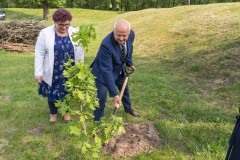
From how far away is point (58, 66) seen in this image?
5.16 meters

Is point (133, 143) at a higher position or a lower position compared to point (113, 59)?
lower

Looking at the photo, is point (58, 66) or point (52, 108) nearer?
point (58, 66)

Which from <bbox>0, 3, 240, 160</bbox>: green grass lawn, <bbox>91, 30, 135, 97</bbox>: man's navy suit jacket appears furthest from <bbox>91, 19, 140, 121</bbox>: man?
<bbox>0, 3, 240, 160</bbox>: green grass lawn

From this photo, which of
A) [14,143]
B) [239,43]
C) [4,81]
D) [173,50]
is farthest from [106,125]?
[173,50]

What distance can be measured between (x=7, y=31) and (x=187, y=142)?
38.3 feet

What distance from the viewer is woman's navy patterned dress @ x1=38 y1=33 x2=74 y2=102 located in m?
5.03

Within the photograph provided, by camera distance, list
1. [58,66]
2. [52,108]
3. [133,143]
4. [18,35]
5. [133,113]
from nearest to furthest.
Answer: [133,143] < [58,66] < [52,108] < [133,113] < [18,35]

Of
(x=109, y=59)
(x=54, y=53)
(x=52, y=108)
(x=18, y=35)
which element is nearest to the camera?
(x=109, y=59)

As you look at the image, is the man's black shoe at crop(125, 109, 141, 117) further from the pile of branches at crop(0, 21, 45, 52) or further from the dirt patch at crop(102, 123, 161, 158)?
the pile of branches at crop(0, 21, 45, 52)

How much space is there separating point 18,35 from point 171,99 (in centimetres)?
990

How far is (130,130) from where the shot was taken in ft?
16.3

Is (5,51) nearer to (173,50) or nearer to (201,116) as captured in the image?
(173,50)

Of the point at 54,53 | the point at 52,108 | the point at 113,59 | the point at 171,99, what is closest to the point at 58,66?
the point at 54,53

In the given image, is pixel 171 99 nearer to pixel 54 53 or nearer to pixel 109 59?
pixel 109 59
